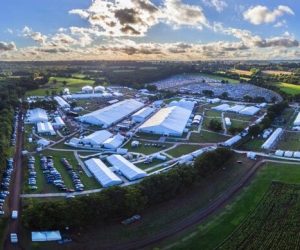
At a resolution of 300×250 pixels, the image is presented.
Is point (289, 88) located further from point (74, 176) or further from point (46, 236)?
point (46, 236)

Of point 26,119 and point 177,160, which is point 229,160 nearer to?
point 177,160

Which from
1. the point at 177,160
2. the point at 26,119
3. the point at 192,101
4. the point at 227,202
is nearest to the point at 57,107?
the point at 26,119

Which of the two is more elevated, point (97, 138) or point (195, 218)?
point (97, 138)

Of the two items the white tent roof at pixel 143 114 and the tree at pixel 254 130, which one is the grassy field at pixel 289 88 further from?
the tree at pixel 254 130

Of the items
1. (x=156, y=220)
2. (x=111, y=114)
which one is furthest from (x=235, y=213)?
(x=111, y=114)

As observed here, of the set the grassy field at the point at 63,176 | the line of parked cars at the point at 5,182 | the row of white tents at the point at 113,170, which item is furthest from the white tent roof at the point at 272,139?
the line of parked cars at the point at 5,182

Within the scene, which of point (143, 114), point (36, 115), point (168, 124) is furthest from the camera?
point (143, 114)
